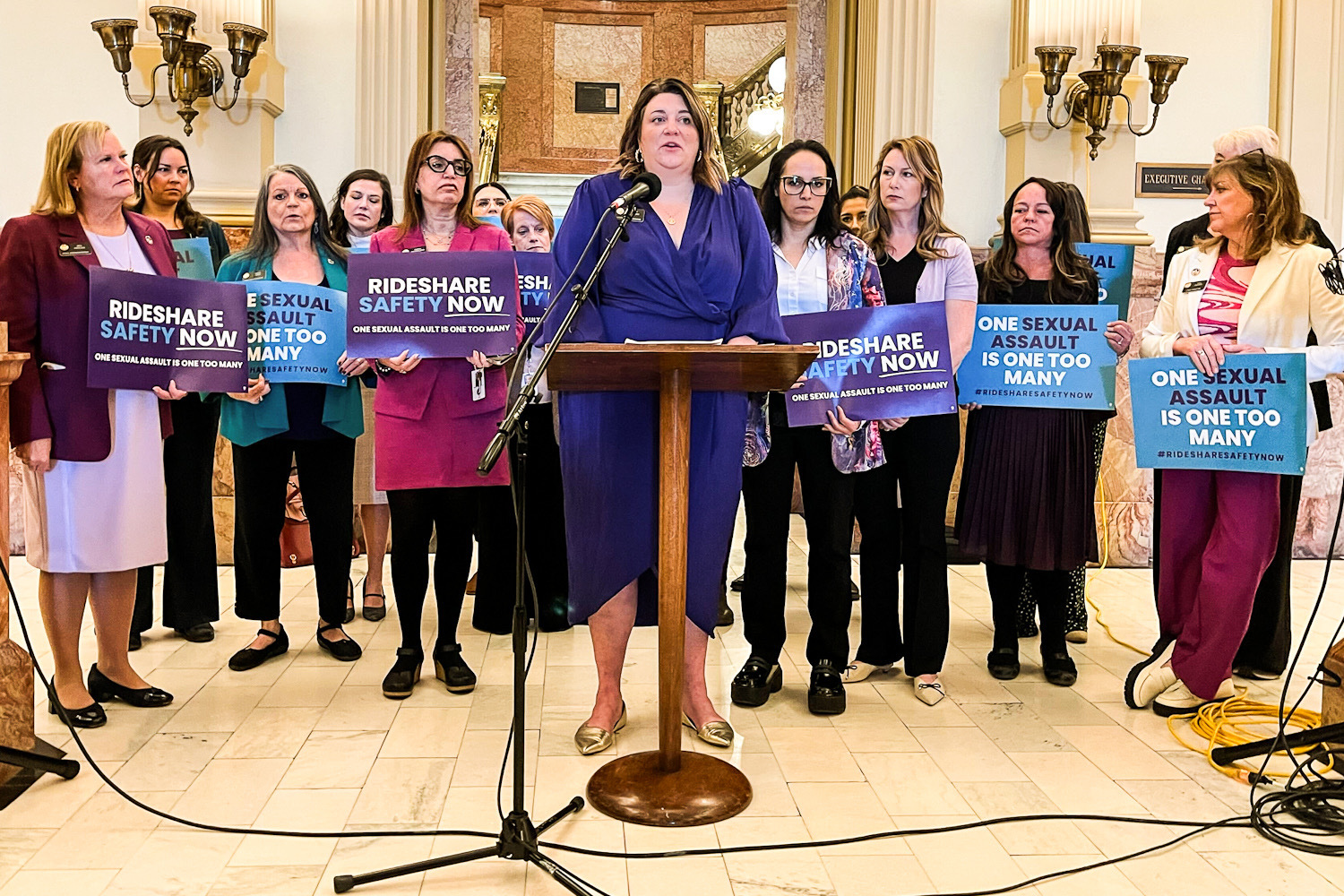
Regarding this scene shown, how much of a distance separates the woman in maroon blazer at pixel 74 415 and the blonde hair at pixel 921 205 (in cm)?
231

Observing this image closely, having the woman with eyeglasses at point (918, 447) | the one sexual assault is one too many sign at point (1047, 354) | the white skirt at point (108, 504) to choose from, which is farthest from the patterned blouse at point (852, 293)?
the white skirt at point (108, 504)

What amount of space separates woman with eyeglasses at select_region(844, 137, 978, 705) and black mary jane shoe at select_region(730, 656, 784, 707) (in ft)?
1.51

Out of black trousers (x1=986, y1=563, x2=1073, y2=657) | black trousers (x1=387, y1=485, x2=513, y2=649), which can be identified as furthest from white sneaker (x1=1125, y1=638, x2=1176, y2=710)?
black trousers (x1=387, y1=485, x2=513, y2=649)

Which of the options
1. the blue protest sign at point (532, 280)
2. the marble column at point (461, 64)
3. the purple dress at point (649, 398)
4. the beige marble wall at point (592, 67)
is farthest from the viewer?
the beige marble wall at point (592, 67)

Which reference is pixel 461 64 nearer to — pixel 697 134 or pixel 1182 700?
pixel 697 134

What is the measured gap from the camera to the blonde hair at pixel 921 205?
3.78 meters

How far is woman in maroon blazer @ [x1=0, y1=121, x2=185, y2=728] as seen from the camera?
3.40m

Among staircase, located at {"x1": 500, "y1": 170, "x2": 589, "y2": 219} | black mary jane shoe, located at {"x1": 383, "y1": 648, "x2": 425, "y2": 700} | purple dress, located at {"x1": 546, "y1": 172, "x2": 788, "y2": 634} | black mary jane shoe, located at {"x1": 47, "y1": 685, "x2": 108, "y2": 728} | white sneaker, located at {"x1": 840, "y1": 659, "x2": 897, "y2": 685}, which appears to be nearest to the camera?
purple dress, located at {"x1": 546, "y1": 172, "x2": 788, "y2": 634}

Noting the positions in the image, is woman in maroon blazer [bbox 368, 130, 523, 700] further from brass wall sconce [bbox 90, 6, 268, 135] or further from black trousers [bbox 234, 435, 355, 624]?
brass wall sconce [bbox 90, 6, 268, 135]

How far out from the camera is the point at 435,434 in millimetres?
3857

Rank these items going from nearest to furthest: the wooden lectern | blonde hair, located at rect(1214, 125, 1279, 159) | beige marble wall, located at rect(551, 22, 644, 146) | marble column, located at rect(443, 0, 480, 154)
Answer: the wooden lectern → blonde hair, located at rect(1214, 125, 1279, 159) → marble column, located at rect(443, 0, 480, 154) → beige marble wall, located at rect(551, 22, 644, 146)

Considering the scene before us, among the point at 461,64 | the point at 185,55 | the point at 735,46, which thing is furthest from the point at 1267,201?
the point at 735,46

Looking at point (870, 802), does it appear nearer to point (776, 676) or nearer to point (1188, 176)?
point (776, 676)

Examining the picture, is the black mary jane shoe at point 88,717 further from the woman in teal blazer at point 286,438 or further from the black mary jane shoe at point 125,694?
the woman in teal blazer at point 286,438
